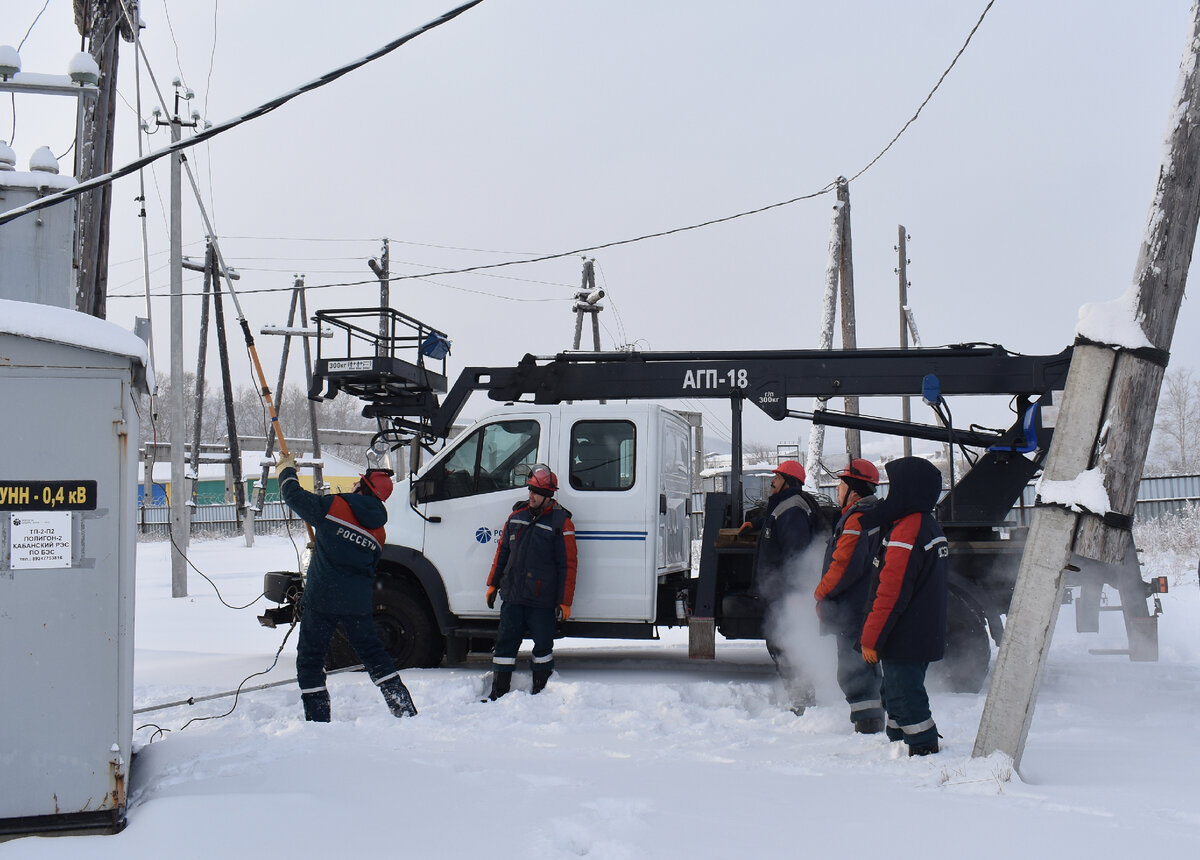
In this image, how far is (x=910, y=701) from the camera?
4.89 metres

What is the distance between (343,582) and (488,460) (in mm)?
2020

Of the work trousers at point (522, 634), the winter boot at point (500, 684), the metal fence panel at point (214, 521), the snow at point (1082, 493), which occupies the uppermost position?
the snow at point (1082, 493)

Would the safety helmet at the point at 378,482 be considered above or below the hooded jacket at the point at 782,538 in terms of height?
above

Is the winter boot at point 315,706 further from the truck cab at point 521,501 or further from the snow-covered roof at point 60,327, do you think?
the snow-covered roof at point 60,327

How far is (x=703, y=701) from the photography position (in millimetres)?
6699

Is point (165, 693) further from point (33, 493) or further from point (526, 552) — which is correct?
point (33, 493)

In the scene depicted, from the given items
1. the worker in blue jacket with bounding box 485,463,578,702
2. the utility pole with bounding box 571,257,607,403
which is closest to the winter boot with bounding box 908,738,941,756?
the worker in blue jacket with bounding box 485,463,578,702

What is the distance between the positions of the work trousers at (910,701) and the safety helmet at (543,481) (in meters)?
2.79

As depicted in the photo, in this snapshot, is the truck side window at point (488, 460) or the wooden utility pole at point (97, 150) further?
the wooden utility pole at point (97, 150)

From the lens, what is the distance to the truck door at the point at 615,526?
740cm

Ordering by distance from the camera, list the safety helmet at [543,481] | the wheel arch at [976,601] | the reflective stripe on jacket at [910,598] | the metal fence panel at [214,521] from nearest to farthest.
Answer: the reflective stripe on jacket at [910,598], the safety helmet at [543,481], the wheel arch at [976,601], the metal fence panel at [214,521]

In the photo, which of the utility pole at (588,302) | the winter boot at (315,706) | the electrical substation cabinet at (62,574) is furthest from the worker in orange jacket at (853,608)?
the utility pole at (588,302)

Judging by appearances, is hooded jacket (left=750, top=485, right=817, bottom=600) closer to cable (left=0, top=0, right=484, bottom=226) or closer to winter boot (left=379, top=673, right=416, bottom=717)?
winter boot (left=379, top=673, right=416, bottom=717)

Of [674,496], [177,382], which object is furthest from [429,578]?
[177,382]
